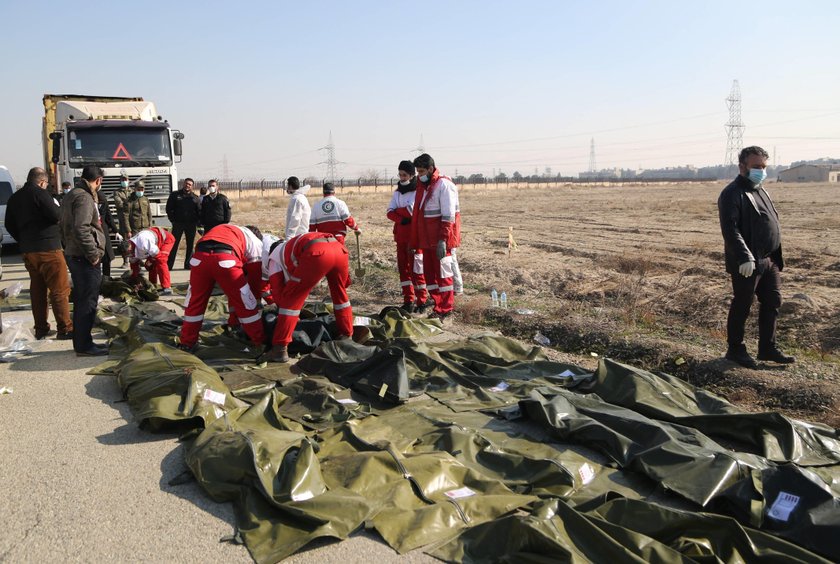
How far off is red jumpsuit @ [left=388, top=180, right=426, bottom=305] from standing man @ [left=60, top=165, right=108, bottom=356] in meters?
3.83

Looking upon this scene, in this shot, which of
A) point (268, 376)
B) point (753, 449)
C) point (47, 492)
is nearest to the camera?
point (47, 492)

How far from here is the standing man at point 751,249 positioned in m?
6.11

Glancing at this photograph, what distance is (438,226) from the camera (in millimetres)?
8445

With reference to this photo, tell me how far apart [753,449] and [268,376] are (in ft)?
12.8

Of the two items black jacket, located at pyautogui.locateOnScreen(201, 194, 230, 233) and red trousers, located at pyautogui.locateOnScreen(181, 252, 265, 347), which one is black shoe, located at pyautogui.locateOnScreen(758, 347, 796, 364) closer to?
red trousers, located at pyautogui.locateOnScreen(181, 252, 265, 347)

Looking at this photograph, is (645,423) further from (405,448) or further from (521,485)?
(405,448)

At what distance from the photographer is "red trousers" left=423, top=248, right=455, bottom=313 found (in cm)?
832

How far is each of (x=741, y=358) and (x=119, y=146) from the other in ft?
43.8

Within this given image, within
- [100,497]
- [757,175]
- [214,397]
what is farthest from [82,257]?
[757,175]

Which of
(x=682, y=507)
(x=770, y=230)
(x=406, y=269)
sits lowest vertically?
(x=682, y=507)

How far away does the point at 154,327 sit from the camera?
757 centimetres

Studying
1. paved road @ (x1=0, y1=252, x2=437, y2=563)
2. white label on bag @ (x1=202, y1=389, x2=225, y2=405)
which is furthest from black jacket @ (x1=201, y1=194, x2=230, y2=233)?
white label on bag @ (x1=202, y1=389, x2=225, y2=405)

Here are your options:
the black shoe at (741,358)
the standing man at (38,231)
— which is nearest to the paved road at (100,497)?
the standing man at (38,231)

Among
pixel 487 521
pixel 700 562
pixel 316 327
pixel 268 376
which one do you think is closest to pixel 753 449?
pixel 700 562
